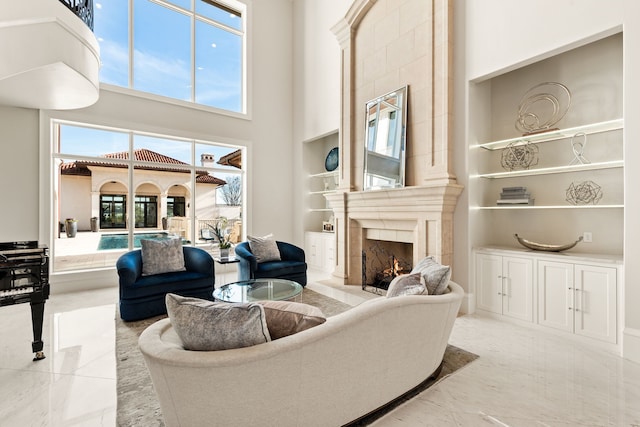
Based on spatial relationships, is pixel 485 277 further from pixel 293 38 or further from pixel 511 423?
pixel 293 38

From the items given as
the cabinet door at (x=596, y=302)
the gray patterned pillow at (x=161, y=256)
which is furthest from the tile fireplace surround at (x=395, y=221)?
the gray patterned pillow at (x=161, y=256)

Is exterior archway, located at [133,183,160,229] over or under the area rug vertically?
over

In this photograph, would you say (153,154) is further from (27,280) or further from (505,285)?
(505,285)

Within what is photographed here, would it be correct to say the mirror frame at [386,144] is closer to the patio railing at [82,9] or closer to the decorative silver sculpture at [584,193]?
the decorative silver sculpture at [584,193]

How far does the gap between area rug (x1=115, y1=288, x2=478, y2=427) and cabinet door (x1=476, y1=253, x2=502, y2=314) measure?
1127 mm

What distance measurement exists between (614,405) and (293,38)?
7.89 meters

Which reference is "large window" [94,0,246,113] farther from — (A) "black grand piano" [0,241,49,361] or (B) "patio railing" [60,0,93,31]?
(A) "black grand piano" [0,241,49,361]

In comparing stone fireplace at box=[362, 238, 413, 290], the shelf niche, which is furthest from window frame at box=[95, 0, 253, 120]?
the shelf niche

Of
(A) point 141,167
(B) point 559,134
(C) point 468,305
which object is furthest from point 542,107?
(A) point 141,167

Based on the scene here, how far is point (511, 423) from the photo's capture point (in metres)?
1.83

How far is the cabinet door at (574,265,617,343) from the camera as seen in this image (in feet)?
9.04

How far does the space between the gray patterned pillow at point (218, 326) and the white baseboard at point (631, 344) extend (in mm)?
3119

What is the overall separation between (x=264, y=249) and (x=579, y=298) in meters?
3.88

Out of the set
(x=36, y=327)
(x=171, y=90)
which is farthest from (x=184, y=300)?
(x=171, y=90)
